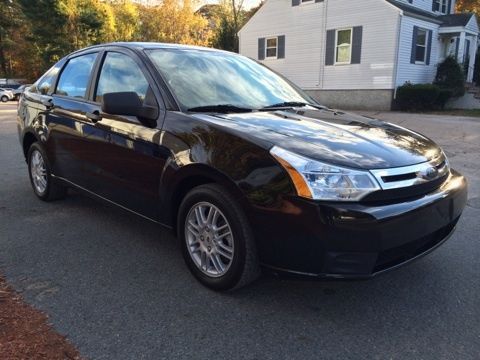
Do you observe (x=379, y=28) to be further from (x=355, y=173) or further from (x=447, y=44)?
(x=355, y=173)

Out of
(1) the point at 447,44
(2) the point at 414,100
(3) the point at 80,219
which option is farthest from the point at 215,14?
(3) the point at 80,219

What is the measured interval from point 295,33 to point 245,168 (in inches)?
812

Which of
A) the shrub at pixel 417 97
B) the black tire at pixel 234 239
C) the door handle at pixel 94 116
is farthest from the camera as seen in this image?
the shrub at pixel 417 97

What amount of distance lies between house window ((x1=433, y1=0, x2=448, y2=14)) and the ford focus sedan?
73.5ft

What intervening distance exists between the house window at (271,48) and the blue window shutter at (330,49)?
3284 mm

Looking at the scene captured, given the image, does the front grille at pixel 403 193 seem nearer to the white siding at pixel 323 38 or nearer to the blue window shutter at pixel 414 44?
the white siding at pixel 323 38

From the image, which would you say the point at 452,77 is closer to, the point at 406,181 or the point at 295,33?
the point at 295,33

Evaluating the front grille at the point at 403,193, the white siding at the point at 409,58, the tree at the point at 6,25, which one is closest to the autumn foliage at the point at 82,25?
the tree at the point at 6,25

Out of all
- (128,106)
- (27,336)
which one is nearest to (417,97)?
(128,106)

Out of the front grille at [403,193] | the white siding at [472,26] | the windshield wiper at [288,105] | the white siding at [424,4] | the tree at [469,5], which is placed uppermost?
the tree at [469,5]

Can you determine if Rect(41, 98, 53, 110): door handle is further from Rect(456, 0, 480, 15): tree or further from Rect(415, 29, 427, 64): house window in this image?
Rect(456, 0, 480, 15): tree

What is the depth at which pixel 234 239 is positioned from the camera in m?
2.81

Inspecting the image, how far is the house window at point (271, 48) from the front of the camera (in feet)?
75.4

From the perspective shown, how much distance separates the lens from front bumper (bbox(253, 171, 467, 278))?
8.05 ft
